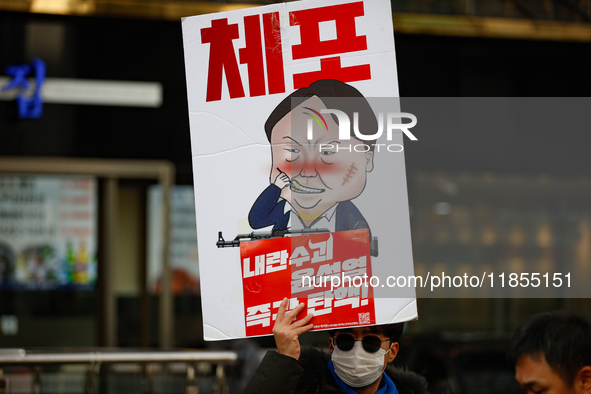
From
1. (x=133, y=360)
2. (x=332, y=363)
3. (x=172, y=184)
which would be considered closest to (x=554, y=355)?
(x=332, y=363)

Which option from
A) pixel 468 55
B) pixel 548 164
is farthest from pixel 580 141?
pixel 468 55

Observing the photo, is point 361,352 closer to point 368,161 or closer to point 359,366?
point 359,366

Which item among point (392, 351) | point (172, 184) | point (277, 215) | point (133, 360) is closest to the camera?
point (277, 215)

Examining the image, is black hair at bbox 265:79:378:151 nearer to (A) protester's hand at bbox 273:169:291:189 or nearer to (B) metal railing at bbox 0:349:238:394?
(A) protester's hand at bbox 273:169:291:189

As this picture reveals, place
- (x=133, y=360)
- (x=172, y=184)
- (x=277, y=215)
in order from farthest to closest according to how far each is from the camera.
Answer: (x=172, y=184) < (x=133, y=360) < (x=277, y=215)

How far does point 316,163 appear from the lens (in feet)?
8.80

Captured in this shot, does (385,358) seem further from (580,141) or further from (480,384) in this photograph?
(580,141)

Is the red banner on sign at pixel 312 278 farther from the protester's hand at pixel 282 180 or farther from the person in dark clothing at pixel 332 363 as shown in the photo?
the protester's hand at pixel 282 180

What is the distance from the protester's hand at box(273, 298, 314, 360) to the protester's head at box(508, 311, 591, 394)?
78 centimetres

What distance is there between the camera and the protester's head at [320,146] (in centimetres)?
266

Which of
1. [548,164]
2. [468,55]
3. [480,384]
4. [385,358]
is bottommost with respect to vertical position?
[480,384]

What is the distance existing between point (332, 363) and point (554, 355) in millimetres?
799

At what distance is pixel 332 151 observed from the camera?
2.70m

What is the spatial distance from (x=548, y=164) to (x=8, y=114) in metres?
6.12
